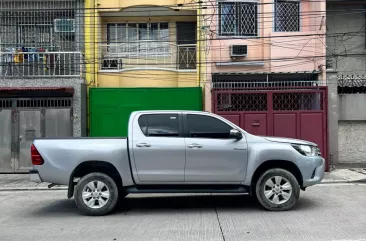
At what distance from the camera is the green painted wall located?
14352 mm

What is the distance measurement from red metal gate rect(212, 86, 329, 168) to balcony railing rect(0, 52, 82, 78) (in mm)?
5238

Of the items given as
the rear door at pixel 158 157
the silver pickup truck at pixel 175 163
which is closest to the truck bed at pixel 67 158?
the silver pickup truck at pixel 175 163

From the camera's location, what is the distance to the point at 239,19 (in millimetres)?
15211

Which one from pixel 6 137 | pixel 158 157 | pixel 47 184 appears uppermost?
pixel 6 137

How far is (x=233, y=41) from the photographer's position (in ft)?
48.9

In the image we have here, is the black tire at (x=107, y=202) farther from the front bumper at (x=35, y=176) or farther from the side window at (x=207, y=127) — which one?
the side window at (x=207, y=127)

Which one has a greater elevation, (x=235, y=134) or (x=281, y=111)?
(x=281, y=111)

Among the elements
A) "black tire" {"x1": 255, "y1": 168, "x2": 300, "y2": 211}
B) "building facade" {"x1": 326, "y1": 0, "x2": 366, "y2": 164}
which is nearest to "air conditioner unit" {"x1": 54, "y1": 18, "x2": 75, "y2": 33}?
"building facade" {"x1": 326, "y1": 0, "x2": 366, "y2": 164}

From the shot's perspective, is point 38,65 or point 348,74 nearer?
point 38,65

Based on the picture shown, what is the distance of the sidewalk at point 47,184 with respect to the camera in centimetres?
1129

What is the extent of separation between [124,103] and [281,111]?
547 centimetres

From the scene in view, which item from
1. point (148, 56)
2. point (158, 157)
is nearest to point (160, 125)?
point (158, 157)

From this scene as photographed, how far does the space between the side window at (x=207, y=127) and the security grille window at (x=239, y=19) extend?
8.24 meters

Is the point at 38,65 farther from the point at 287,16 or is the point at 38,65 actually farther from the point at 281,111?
the point at 287,16
